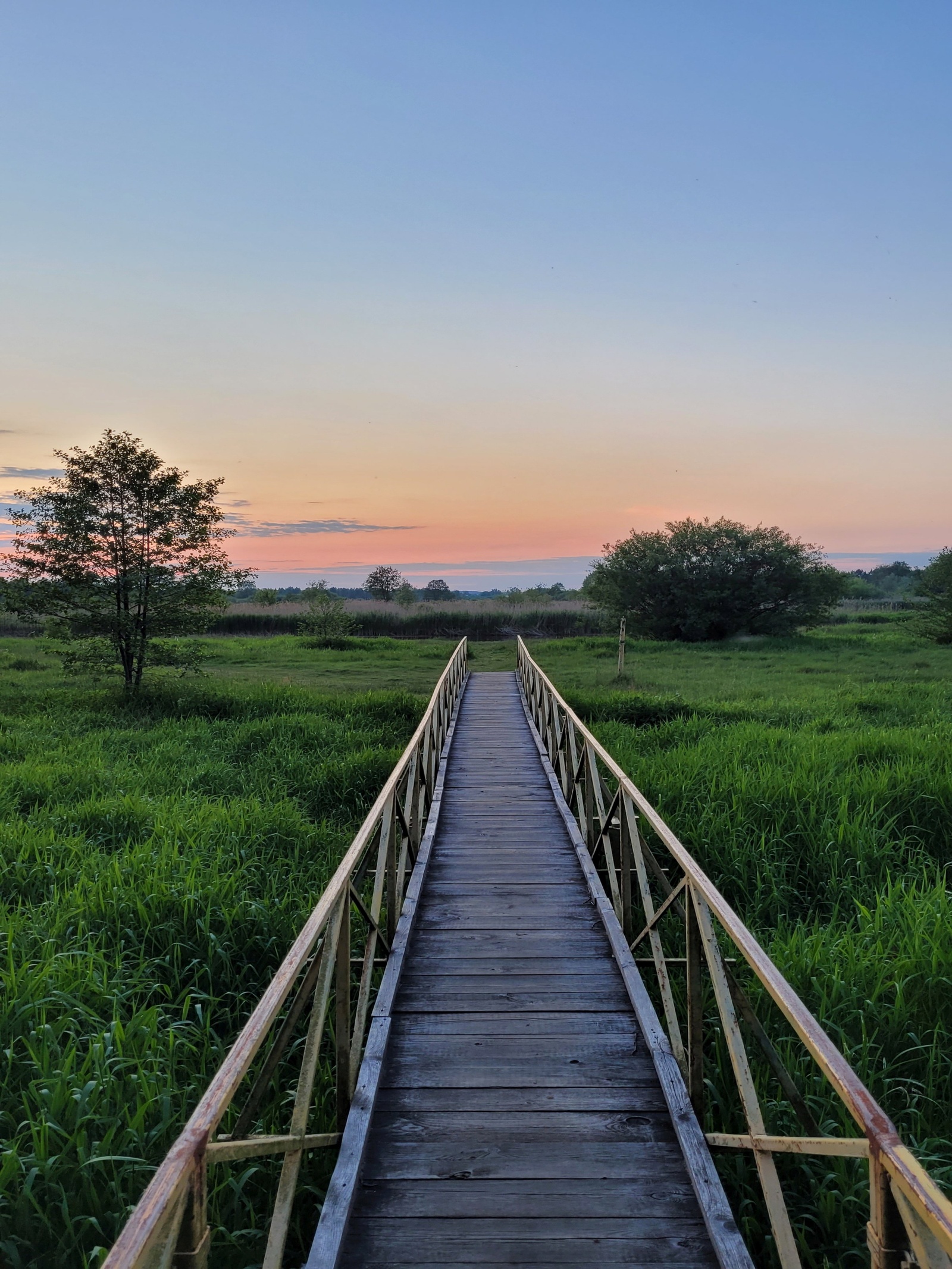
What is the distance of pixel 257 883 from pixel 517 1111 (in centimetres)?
Result: 350

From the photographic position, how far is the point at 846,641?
95.9 ft

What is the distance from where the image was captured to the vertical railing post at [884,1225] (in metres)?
1.66

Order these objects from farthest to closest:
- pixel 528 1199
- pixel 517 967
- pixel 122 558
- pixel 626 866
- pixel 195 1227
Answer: pixel 122 558
pixel 626 866
pixel 517 967
pixel 528 1199
pixel 195 1227

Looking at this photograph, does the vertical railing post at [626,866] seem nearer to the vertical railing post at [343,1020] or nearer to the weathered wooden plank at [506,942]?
the weathered wooden plank at [506,942]

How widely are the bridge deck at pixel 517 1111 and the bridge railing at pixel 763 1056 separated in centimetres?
28

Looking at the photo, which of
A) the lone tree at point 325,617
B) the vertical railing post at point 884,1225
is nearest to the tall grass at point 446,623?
the lone tree at point 325,617

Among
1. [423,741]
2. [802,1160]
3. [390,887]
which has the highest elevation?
[423,741]

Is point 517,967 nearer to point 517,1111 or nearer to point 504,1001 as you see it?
point 504,1001

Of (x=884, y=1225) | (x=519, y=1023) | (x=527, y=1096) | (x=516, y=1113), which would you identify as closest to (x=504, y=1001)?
(x=519, y=1023)

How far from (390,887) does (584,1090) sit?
1.72 meters

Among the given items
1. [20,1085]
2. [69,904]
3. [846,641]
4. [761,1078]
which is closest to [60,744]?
[69,904]

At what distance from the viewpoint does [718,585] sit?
33625mm

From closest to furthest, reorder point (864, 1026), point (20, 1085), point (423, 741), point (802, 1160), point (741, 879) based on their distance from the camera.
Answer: point (802, 1160) < point (20, 1085) < point (864, 1026) < point (741, 879) < point (423, 741)

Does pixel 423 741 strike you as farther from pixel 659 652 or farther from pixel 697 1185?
pixel 659 652
